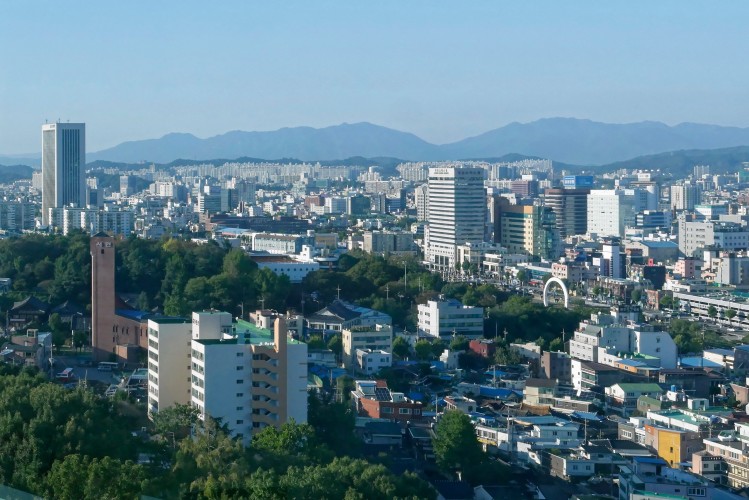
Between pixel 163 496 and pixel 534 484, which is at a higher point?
pixel 163 496

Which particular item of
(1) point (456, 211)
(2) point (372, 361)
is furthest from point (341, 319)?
(1) point (456, 211)

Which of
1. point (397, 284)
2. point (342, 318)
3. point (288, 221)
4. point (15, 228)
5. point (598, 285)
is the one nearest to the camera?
point (342, 318)

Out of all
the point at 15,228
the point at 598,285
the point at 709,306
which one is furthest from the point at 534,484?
the point at 15,228

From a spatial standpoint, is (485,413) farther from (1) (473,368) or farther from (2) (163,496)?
(2) (163,496)

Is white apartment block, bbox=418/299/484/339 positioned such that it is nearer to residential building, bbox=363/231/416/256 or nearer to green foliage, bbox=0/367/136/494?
green foliage, bbox=0/367/136/494

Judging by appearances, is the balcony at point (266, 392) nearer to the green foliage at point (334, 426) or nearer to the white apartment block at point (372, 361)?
the green foliage at point (334, 426)

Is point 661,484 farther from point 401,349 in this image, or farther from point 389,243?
point 389,243
